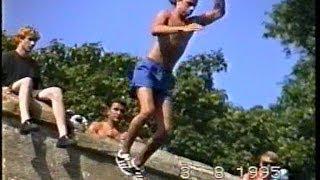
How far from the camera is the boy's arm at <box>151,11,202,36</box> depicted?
6078mm

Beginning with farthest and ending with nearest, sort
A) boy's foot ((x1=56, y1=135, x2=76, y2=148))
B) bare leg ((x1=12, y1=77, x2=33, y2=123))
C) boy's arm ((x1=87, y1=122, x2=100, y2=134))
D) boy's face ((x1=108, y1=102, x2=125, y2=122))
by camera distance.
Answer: boy's arm ((x1=87, y1=122, x2=100, y2=134))
boy's face ((x1=108, y1=102, x2=125, y2=122))
boy's foot ((x1=56, y1=135, x2=76, y2=148))
bare leg ((x1=12, y1=77, x2=33, y2=123))

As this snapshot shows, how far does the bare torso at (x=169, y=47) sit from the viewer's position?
6145 mm

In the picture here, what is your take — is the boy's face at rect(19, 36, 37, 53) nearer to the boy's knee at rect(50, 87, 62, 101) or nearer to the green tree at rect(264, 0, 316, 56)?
the boy's knee at rect(50, 87, 62, 101)

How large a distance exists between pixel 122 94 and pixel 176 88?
49 cm

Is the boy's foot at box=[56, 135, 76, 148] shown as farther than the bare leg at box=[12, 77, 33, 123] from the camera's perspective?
Yes

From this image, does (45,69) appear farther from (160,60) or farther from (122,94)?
(160,60)

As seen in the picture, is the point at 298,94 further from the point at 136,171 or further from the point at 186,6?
the point at 136,171

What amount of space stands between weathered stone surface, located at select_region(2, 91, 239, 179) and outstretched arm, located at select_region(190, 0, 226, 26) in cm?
71

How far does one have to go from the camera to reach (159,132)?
618 centimetres

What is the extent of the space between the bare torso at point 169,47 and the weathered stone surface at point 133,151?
464mm

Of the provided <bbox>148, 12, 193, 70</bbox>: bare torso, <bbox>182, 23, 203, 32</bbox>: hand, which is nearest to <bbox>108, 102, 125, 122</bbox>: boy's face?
<bbox>148, 12, 193, 70</bbox>: bare torso

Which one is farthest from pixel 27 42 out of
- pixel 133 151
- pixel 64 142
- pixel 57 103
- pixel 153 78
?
pixel 133 151

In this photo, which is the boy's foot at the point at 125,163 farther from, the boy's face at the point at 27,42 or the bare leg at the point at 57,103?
the boy's face at the point at 27,42

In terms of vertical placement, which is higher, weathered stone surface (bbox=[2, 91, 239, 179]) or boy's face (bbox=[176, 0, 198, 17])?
boy's face (bbox=[176, 0, 198, 17])
